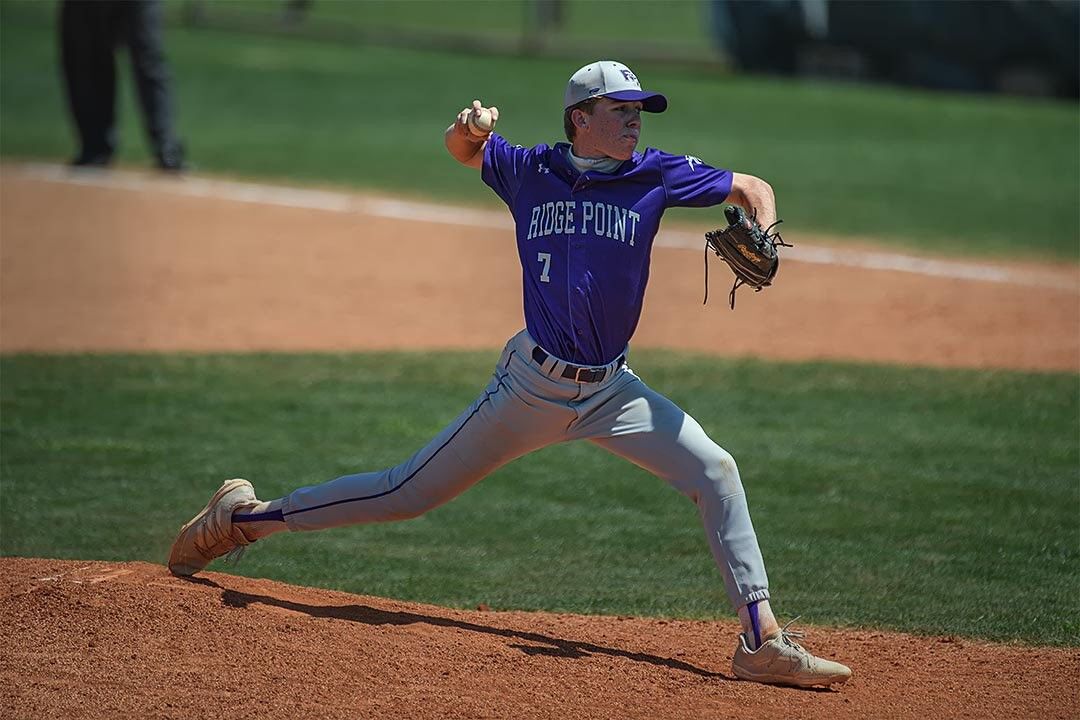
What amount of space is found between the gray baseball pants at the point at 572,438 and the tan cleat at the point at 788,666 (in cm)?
16

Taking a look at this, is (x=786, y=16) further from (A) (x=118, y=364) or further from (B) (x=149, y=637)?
(B) (x=149, y=637)

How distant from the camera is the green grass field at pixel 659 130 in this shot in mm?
15180

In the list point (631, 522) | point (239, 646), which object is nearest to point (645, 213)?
point (239, 646)

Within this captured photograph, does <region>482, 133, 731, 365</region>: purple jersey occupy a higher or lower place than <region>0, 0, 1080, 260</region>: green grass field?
higher

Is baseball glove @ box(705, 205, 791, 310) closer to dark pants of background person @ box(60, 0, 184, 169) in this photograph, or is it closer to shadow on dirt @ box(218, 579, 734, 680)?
shadow on dirt @ box(218, 579, 734, 680)

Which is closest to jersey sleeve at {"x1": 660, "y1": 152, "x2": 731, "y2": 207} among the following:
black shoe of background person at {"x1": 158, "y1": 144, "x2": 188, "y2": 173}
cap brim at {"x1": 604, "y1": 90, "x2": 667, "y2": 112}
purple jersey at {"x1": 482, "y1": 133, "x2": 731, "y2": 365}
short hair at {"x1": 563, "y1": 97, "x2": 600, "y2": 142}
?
purple jersey at {"x1": 482, "y1": 133, "x2": 731, "y2": 365}

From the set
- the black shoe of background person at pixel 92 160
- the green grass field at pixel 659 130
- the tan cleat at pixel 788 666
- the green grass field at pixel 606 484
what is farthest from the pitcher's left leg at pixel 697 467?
the black shoe of background person at pixel 92 160

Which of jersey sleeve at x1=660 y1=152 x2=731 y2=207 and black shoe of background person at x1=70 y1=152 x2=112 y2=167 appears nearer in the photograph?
jersey sleeve at x1=660 y1=152 x2=731 y2=207

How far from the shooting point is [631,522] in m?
6.98

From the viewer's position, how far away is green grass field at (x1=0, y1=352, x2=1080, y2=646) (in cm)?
607

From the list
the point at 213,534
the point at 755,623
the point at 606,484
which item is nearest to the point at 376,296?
the point at 606,484

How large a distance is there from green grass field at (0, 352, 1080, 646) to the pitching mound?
1.62 feet

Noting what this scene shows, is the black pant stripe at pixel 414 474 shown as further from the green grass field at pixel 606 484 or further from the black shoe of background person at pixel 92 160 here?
the black shoe of background person at pixel 92 160

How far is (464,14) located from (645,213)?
98.6 feet
